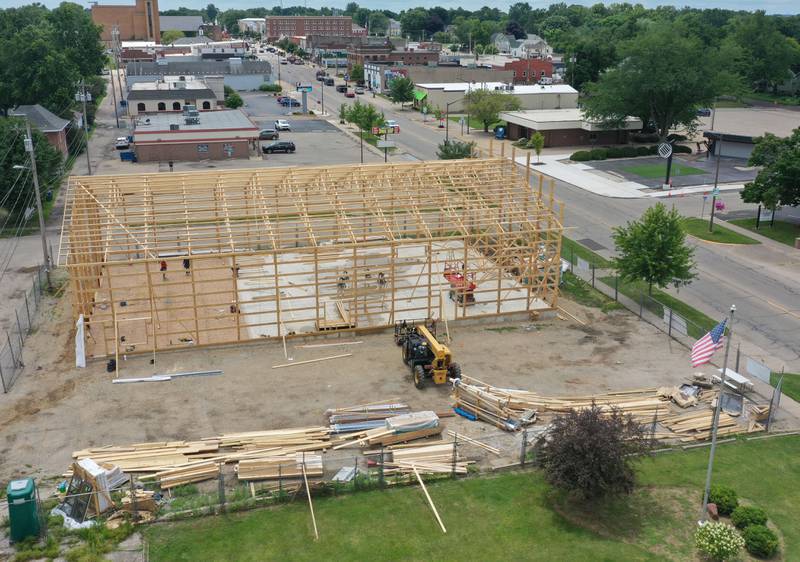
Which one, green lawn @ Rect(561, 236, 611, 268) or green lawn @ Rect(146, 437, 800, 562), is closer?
green lawn @ Rect(146, 437, 800, 562)

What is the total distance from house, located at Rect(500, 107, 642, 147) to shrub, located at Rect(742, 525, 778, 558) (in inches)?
2558

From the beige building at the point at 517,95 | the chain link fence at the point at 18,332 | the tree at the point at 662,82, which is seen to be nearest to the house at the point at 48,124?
the chain link fence at the point at 18,332

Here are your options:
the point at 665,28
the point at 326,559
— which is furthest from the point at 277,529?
the point at 665,28

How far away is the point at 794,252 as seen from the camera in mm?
47094

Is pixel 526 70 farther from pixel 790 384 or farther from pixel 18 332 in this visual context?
pixel 18 332

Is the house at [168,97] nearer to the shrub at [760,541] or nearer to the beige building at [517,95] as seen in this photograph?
the beige building at [517,95]

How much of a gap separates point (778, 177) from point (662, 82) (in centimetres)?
2705

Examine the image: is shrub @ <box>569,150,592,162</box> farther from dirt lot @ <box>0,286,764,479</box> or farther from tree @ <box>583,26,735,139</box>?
dirt lot @ <box>0,286,764,479</box>

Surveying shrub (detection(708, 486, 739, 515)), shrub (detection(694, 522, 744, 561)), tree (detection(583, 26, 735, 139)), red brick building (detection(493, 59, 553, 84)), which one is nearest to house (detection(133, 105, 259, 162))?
tree (detection(583, 26, 735, 139))

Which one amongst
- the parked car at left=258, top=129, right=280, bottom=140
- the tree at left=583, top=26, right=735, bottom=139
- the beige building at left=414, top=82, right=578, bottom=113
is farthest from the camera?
the beige building at left=414, top=82, right=578, bottom=113

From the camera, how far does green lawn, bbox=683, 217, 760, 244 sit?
1934 inches

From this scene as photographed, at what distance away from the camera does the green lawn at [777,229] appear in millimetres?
49672

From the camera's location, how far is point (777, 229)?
51.5 meters

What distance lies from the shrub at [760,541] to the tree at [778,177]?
3425 cm
